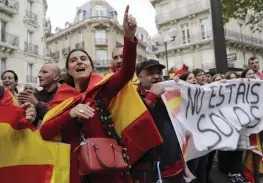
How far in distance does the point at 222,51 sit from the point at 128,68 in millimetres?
3705

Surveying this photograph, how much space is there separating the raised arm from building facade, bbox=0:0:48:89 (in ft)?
76.7

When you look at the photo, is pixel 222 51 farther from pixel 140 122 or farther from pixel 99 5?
pixel 99 5

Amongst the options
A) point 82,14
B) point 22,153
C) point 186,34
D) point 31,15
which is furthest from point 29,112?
point 82,14

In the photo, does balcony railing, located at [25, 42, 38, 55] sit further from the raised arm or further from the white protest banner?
the raised arm

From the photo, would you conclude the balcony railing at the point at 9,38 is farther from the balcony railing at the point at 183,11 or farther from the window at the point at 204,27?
the window at the point at 204,27

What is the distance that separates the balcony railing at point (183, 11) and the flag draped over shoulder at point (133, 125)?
30.2 meters

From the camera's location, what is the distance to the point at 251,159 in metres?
4.65

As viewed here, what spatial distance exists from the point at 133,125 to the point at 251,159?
2.92 meters

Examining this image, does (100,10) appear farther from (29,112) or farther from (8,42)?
(29,112)

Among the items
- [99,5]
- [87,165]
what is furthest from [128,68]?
[99,5]

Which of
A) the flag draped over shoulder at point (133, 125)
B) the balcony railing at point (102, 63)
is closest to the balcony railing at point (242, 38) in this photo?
the balcony railing at point (102, 63)

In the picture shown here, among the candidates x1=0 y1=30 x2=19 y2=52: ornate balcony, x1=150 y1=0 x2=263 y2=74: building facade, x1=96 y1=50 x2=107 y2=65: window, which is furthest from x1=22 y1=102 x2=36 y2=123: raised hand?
x1=96 y1=50 x2=107 y2=65: window

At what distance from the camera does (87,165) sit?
2.00 meters

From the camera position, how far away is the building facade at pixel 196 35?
102 feet
